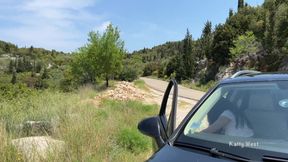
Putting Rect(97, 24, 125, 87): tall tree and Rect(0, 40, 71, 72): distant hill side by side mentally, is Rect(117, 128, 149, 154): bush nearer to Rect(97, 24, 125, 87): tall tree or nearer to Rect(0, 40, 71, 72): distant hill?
Rect(97, 24, 125, 87): tall tree

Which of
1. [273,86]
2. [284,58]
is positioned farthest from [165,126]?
[284,58]

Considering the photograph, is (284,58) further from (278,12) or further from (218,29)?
(218,29)

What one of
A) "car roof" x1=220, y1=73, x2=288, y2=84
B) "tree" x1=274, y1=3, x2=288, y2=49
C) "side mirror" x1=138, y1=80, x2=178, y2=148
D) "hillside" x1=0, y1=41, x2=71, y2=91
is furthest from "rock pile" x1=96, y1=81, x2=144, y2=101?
"hillside" x1=0, y1=41, x2=71, y2=91

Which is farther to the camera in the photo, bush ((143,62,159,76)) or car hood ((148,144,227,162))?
bush ((143,62,159,76))

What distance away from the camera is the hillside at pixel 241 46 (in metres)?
48.4

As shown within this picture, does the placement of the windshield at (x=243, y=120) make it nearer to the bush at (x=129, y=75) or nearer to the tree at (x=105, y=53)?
the tree at (x=105, y=53)

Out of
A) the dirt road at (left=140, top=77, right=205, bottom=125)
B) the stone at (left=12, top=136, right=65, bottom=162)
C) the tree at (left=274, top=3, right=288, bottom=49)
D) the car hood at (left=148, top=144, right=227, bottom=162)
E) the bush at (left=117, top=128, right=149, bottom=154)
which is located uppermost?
the tree at (left=274, top=3, right=288, bottom=49)

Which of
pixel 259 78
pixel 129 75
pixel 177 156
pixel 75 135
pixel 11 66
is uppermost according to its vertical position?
pixel 259 78

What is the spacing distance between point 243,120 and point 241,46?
177 feet

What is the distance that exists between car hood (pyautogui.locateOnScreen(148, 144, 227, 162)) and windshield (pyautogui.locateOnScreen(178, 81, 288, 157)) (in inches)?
5.9

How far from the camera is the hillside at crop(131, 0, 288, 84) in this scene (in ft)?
159

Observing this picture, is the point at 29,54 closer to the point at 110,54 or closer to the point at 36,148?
the point at 110,54

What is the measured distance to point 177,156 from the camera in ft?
10.8

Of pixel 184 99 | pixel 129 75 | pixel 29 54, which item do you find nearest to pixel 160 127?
pixel 184 99
